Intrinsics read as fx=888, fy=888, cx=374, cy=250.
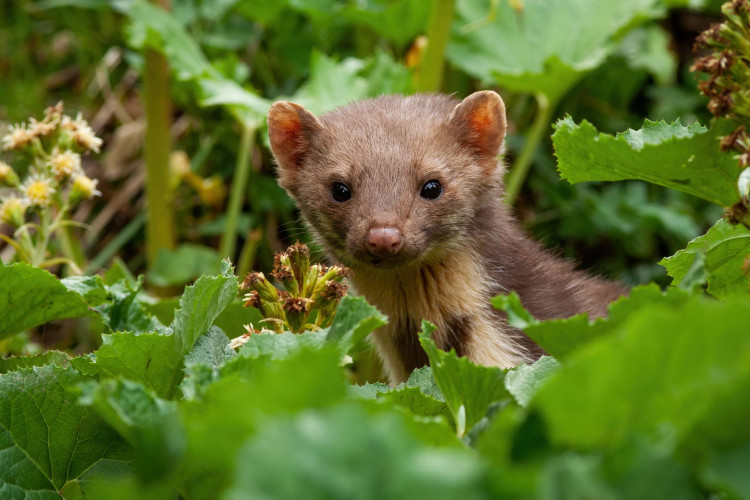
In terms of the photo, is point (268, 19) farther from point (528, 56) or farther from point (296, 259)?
point (296, 259)

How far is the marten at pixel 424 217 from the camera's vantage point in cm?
293

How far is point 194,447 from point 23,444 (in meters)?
1.02

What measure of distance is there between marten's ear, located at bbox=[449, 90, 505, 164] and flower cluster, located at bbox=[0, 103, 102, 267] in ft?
4.19

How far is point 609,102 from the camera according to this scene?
580 cm

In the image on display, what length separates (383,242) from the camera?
2736 millimetres

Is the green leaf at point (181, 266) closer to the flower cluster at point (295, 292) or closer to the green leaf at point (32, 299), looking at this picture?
the green leaf at point (32, 299)

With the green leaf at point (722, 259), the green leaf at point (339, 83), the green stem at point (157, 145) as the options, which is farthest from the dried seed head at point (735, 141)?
the green stem at point (157, 145)

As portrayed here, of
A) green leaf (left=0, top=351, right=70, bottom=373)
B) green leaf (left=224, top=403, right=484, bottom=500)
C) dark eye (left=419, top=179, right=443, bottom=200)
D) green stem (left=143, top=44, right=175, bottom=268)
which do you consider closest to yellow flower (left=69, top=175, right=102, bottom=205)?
green leaf (left=0, top=351, right=70, bottom=373)

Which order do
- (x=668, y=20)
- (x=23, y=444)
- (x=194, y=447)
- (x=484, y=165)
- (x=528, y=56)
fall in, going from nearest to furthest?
(x=194, y=447)
(x=23, y=444)
(x=484, y=165)
(x=528, y=56)
(x=668, y=20)

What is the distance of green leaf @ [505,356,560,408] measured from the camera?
150cm

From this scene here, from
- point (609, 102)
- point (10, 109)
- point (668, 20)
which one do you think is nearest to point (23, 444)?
point (10, 109)

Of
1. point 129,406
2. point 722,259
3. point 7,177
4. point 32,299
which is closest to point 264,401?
point 129,406

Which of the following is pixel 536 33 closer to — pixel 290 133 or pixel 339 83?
pixel 339 83

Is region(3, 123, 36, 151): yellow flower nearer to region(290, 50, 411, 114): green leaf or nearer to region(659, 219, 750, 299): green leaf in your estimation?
region(290, 50, 411, 114): green leaf
